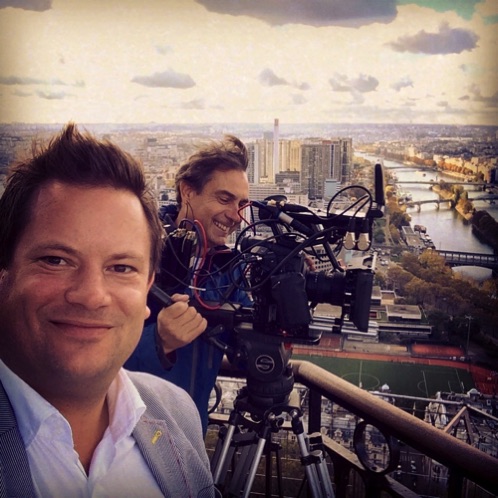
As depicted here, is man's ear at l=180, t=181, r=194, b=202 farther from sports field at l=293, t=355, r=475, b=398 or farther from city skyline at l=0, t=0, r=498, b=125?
sports field at l=293, t=355, r=475, b=398

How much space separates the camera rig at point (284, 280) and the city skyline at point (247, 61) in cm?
54

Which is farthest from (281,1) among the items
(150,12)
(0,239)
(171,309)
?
(0,239)

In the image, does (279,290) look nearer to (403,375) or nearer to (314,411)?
(314,411)

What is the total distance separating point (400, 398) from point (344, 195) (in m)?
0.80

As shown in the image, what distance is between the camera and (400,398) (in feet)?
5.86

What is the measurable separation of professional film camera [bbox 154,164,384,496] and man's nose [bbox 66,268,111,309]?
43 cm

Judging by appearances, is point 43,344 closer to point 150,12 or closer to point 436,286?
point 150,12

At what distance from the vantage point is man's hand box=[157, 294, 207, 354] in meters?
1.26

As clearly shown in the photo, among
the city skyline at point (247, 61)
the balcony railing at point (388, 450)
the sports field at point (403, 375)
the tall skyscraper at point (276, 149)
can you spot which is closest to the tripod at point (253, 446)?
the balcony railing at point (388, 450)

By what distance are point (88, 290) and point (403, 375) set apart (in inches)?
51.4

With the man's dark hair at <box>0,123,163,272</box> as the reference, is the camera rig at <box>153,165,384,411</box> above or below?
below

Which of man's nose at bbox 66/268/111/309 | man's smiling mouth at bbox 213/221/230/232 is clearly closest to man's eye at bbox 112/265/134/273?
man's nose at bbox 66/268/111/309

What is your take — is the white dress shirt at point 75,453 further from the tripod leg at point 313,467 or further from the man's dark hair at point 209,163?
the man's dark hair at point 209,163

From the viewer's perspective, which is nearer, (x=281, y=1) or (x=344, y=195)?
(x=344, y=195)
